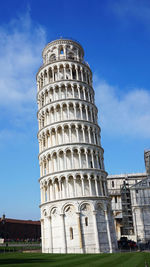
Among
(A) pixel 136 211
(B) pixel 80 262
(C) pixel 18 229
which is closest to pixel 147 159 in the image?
(A) pixel 136 211

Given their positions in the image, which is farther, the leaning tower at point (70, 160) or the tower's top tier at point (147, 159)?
the tower's top tier at point (147, 159)

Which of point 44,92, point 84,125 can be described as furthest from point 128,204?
point 44,92

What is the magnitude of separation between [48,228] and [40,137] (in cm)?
1565

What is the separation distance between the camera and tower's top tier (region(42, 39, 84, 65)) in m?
50.6

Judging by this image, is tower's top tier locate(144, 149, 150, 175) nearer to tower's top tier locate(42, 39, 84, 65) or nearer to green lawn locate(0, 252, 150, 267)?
tower's top tier locate(42, 39, 84, 65)

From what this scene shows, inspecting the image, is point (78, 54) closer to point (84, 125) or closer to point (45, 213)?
point (84, 125)

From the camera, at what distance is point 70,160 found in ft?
136

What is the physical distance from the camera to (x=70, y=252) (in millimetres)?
36312

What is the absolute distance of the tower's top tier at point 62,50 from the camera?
50562 mm

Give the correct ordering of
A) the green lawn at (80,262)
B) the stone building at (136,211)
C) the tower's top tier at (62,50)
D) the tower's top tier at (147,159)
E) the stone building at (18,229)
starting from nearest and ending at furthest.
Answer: the green lawn at (80,262) → the tower's top tier at (62,50) → the stone building at (136,211) → the stone building at (18,229) → the tower's top tier at (147,159)

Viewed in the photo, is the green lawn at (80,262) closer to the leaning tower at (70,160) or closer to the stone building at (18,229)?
the leaning tower at (70,160)

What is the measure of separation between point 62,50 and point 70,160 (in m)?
23.6

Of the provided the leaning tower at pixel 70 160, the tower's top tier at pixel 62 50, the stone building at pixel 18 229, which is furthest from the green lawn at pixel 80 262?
the stone building at pixel 18 229

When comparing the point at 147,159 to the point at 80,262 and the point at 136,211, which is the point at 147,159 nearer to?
the point at 136,211
